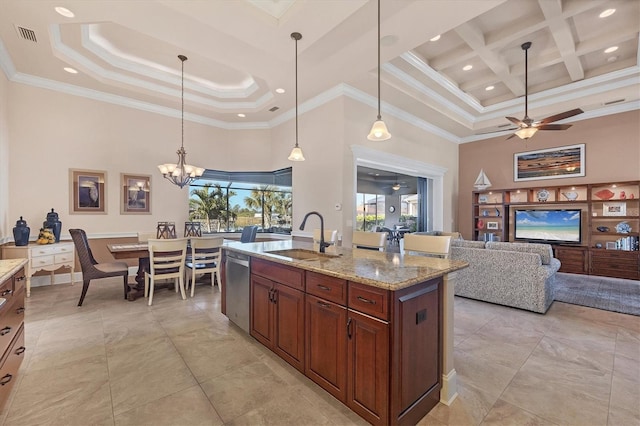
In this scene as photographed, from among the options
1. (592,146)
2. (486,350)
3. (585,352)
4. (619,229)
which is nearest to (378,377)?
(486,350)

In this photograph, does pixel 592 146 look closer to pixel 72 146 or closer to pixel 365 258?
pixel 365 258

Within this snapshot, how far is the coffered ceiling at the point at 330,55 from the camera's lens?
312 centimetres

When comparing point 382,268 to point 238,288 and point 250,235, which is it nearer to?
point 238,288

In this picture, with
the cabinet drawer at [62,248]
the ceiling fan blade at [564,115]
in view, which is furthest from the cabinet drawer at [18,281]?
the ceiling fan blade at [564,115]

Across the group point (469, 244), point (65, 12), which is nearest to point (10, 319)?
point (65, 12)

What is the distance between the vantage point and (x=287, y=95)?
5355 mm

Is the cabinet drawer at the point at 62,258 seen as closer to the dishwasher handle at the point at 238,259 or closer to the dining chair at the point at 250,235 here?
the dining chair at the point at 250,235

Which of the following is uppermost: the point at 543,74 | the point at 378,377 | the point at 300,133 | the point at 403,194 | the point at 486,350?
the point at 543,74

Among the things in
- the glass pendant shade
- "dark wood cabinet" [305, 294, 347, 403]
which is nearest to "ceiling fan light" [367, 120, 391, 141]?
the glass pendant shade

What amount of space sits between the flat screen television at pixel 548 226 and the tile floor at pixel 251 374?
3375mm

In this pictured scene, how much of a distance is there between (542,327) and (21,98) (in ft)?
27.6

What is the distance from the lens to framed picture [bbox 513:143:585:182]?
6.41 m

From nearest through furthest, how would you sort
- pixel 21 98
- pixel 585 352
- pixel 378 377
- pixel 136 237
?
pixel 378 377, pixel 585 352, pixel 21 98, pixel 136 237

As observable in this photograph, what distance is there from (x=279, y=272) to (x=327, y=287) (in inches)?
24.6
